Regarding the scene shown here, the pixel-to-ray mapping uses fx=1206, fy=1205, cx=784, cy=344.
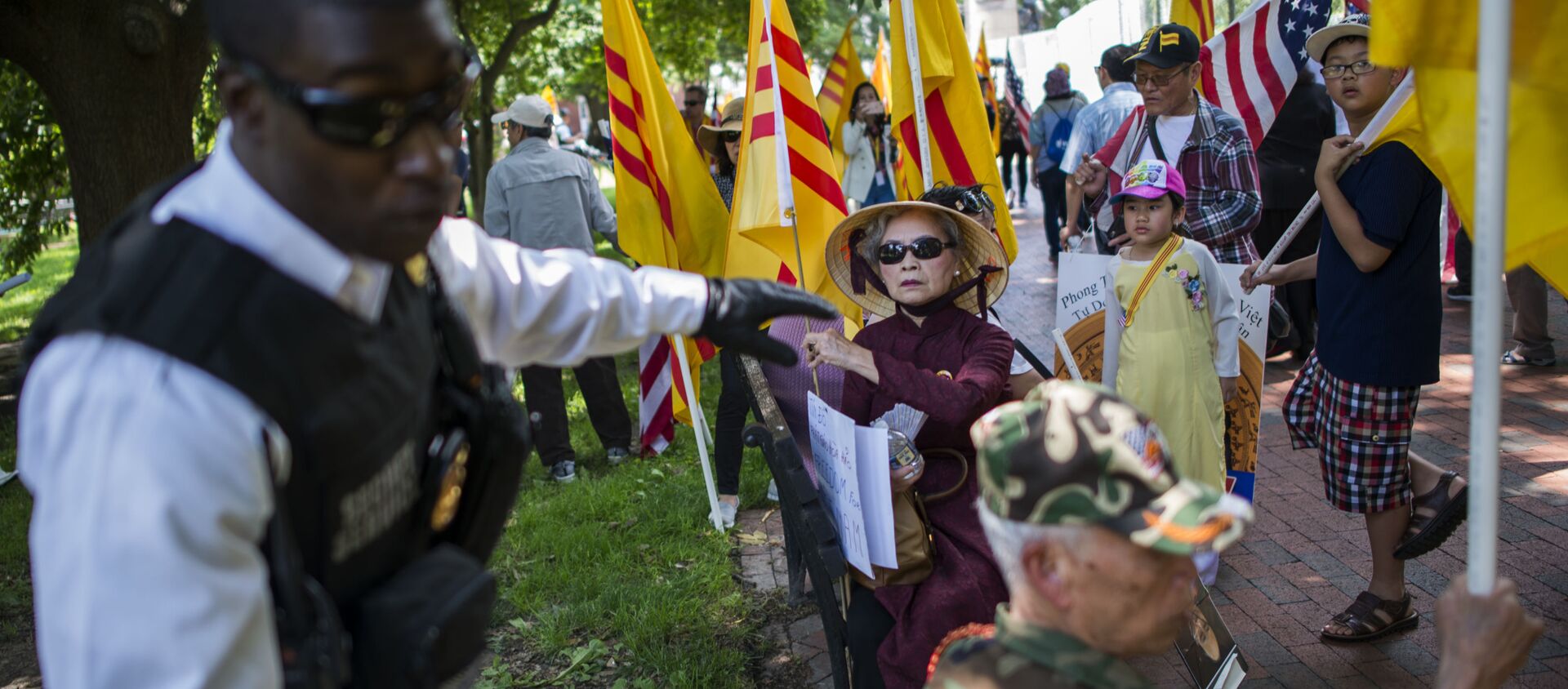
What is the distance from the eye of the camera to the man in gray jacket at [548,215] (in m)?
6.59

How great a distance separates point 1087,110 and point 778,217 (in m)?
3.44

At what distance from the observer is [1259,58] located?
6.00 metres

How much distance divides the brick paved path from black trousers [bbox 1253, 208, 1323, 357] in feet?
2.87

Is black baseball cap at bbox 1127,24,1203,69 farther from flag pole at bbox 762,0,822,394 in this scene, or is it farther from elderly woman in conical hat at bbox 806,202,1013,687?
elderly woman in conical hat at bbox 806,202,1013,687

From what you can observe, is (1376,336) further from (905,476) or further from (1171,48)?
(1171,48)

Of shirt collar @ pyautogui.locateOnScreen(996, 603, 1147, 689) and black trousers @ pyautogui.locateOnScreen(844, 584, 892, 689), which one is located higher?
shirt collar @ pyautogui.locateOnScreen(996, 603, 1147, 689)

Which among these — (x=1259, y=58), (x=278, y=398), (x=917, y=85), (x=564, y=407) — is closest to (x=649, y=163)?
(x=917, y=85)

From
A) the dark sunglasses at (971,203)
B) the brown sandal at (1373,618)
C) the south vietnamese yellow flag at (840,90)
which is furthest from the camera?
the south vietnamese yellow flag at (840,90)

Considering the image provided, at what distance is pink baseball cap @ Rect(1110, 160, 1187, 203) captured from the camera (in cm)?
404

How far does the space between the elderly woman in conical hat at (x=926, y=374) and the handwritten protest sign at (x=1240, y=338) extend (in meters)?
0.98

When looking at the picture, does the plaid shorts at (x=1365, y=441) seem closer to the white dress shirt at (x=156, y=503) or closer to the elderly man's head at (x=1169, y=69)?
the elderly man's head at (x=1169, y=69)

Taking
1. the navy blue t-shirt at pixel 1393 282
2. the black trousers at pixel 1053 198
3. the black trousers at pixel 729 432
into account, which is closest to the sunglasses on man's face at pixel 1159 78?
the navy blue t-shirt at pixel 1393 282

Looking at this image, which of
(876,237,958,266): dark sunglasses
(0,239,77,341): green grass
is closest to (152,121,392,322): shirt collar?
(876,237,958,266): dark sunglasses

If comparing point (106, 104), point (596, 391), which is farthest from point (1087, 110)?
point (106, 104)
